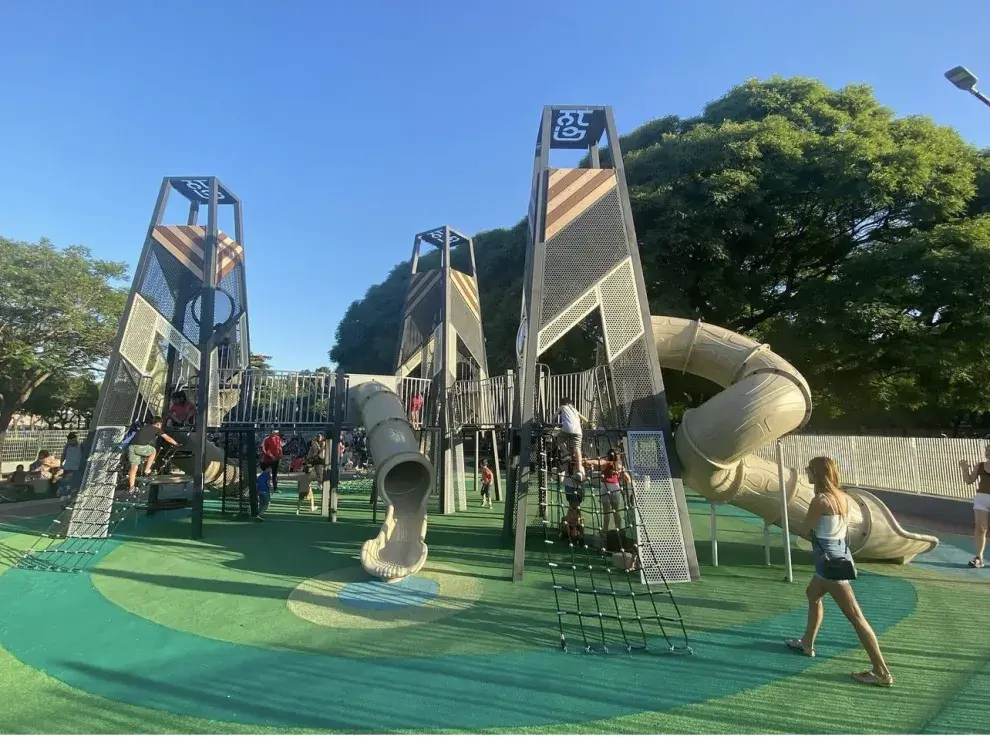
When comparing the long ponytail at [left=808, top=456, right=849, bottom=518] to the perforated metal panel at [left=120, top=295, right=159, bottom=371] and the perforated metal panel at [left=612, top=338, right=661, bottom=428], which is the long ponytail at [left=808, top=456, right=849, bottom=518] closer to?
the perforated metal panel at [left=612, top=338, right=661, bottom=428]

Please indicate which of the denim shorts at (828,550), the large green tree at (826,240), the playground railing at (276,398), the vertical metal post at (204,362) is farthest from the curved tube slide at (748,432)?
the large green tree at (826,240)

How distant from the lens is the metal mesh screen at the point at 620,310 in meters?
8.79

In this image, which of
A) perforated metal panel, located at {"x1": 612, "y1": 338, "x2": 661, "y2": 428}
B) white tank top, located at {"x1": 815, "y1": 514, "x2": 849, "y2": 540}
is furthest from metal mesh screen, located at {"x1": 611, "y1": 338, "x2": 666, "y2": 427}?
white tank top, located at {"x1": 815, "y1": 514, "x2": 849, "y2": 540}

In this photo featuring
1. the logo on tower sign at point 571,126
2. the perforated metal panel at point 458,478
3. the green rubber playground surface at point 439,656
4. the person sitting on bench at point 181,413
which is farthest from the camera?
the perforated metal panel at point 458,478

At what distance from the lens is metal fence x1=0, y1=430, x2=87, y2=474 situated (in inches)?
837

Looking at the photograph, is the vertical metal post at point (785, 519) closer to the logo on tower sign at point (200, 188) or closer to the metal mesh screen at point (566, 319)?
the metal mesh screen at point (566, 319)

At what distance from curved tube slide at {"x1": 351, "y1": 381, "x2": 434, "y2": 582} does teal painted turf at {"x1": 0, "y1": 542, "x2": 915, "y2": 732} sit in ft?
8.80

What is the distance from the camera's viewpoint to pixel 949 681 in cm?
441

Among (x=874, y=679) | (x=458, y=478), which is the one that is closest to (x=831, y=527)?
(x=874, y=679)

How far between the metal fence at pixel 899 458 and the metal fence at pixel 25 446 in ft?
85.6

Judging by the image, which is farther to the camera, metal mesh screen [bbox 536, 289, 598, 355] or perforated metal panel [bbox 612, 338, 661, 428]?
metal mesh screen [bbox 536, 289, 598, 355]

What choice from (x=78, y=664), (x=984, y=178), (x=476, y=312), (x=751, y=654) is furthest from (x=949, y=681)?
(x=984, y=178)

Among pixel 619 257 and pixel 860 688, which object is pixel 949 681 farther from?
pixel 619 257

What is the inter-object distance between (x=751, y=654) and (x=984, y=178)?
870 inches
